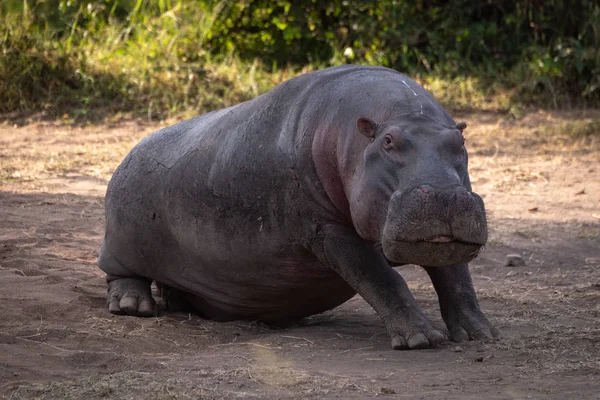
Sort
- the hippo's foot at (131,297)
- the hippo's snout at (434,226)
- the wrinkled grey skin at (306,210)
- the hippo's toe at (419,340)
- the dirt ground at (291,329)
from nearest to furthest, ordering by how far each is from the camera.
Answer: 1. the dirt ground at (291,329)
2. the hippo's snout at (434,226)
3. the wrinkled grey skin at (306,210)
4. the hippo's toe at (419,340)
5. the hippo's foot at (131,297)

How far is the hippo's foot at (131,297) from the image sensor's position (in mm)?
5152

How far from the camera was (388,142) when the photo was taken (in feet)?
13.6

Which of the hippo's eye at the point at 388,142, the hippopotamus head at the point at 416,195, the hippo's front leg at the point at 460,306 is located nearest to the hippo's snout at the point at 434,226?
the hippopotamus head at the point at 416,195

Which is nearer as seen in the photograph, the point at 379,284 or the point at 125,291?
the point at 379,284

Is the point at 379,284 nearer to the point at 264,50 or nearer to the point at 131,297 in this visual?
the point at 131,297

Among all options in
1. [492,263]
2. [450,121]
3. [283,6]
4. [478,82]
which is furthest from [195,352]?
[283,6]

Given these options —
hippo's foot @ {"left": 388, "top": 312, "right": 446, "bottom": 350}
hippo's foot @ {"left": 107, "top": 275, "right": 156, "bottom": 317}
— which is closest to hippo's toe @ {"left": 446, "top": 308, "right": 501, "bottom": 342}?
hippo's foot @ {"left": 388, "top": 312, "right": 446, "bottom": 350}

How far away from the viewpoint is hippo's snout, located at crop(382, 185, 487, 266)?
3863 millimetres

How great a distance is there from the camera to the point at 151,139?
5508 millimetres

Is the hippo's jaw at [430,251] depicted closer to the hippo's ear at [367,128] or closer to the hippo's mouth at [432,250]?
the hippo's mouth at [432,250]

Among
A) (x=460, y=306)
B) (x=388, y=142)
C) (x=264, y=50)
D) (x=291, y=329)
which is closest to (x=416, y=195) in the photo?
(x=388, y=142)

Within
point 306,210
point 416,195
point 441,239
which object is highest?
point 416,195

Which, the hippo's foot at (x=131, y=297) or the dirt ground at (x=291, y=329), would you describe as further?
the hippo's foot at (x=131, y=297)

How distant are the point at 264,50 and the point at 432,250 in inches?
330
